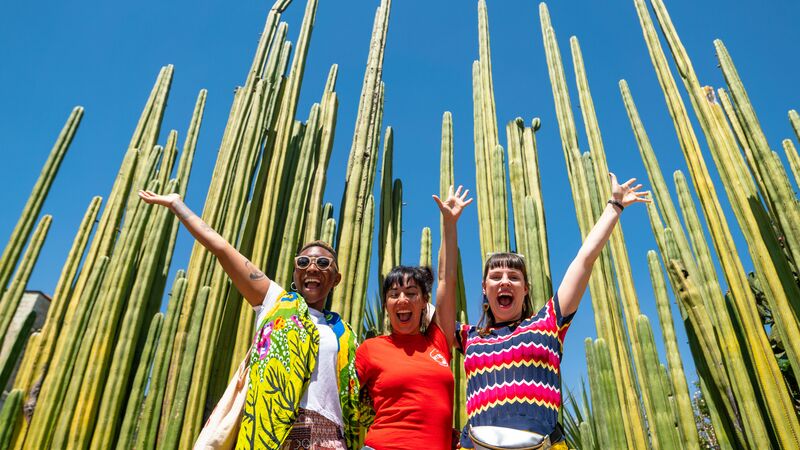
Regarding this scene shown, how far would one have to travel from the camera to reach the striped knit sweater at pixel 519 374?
175cm

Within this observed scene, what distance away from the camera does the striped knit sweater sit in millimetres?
1753

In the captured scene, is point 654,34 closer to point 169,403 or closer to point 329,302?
point 329,302

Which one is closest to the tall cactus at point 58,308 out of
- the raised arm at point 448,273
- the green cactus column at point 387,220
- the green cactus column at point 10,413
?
the green cactus column at point 10,413

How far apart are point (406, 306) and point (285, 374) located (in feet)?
1.69

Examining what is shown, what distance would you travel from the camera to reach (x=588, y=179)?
14.0ft

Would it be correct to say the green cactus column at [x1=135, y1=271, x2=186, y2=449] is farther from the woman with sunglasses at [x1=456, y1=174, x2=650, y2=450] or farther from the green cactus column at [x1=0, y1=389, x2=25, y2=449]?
the woman with sunglasses at [x1=456, y1=174, x2=650, y2=450]

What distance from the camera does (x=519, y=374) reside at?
5.94 feet

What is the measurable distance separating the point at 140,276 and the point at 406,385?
9.94 ft

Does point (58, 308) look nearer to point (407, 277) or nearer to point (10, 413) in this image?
point (10, 413)

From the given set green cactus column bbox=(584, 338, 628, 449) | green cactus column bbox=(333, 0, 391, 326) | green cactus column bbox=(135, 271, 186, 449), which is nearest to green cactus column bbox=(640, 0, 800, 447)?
green cactus column bbox=(584, 338, 628, 449)

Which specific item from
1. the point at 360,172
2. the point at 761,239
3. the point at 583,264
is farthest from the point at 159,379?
the point at 761,239

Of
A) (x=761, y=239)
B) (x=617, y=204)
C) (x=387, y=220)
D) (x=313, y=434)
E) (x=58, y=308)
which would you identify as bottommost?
(x=313, y=434)

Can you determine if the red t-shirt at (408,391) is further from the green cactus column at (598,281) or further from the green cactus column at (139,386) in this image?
the green cactus column at (139,386)

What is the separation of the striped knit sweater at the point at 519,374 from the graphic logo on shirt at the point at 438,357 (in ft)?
0.34
